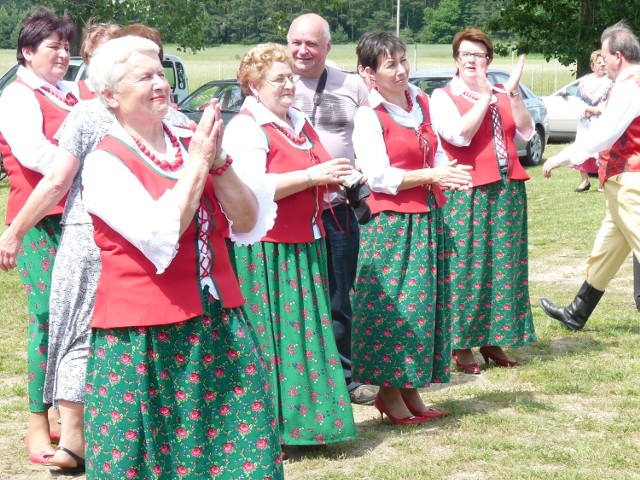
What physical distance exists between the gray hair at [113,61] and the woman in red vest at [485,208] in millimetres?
2834

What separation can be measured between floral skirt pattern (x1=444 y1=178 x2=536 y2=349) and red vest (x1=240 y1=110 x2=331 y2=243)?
1.61 meters

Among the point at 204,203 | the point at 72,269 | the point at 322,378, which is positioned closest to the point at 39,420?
the point at 72,269

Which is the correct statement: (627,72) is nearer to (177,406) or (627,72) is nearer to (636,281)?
(636,281)

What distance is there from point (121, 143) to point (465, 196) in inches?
127

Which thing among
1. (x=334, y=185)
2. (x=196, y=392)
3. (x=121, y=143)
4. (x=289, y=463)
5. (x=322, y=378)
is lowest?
Answer: (x=289, y=463)

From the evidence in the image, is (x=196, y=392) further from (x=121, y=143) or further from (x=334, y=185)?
(x=334, y=185)

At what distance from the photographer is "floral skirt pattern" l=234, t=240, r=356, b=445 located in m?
4.67

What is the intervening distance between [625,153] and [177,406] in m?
4.11

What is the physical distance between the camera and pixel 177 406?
328cm

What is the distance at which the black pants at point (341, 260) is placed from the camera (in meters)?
5.46

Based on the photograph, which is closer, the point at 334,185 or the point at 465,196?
the point at 334,185

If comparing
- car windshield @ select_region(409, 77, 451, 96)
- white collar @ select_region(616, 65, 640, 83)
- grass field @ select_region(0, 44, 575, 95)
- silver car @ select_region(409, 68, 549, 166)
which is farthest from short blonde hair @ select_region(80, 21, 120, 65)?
grass field @ select_region(0, 44, 575, 95)

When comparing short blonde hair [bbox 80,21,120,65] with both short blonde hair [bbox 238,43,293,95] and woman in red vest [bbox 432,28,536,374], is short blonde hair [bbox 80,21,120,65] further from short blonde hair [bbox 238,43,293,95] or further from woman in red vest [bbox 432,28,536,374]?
woman in red vest [bbox 432,28,536,374]

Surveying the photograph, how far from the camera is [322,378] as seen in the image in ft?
15.5
